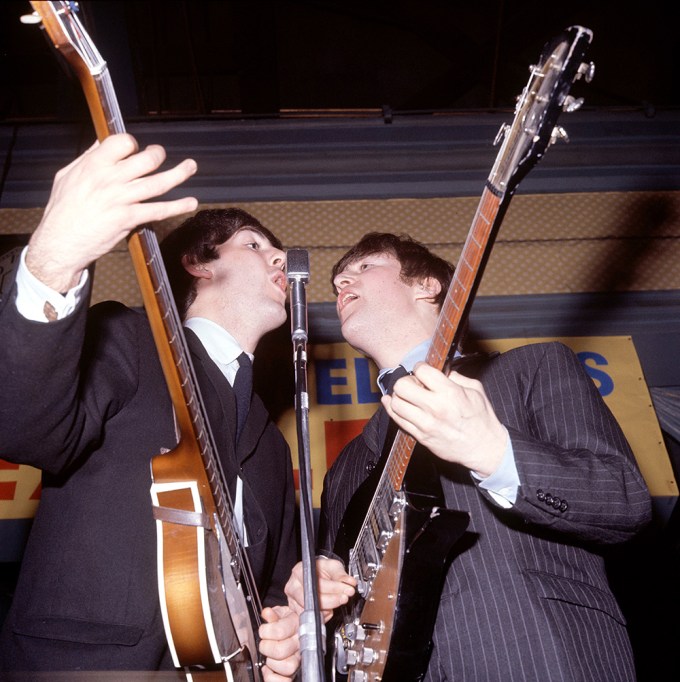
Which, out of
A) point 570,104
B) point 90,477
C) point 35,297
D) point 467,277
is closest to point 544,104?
point 570,104

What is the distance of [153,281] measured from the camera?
A: 3.65ft

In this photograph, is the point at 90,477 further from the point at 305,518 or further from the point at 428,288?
the point at 428,288

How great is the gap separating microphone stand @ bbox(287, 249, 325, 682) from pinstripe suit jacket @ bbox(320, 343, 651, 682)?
1.48 ft

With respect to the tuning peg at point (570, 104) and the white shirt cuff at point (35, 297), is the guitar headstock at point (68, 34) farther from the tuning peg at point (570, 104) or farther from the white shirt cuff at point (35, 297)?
the tuning peg at point (570, 104)

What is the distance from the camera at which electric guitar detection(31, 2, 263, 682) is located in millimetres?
1146

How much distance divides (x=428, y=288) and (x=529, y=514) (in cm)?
127

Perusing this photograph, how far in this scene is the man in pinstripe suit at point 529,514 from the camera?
48.8 inches

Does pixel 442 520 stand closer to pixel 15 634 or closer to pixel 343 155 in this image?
pixel 15 634

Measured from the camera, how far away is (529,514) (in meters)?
1.28

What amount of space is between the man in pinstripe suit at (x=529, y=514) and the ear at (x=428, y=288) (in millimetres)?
686

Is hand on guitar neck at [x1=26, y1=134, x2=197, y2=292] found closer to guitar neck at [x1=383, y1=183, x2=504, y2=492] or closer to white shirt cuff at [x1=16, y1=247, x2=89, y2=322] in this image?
white shirt cuff at [x1=16, y1=247, x2=89, y2=322]

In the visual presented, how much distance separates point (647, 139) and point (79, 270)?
4419mm

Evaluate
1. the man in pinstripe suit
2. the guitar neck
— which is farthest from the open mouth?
the guitar neck

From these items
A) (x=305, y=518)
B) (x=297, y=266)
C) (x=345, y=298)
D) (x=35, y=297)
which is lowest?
(x=305, y=518)
